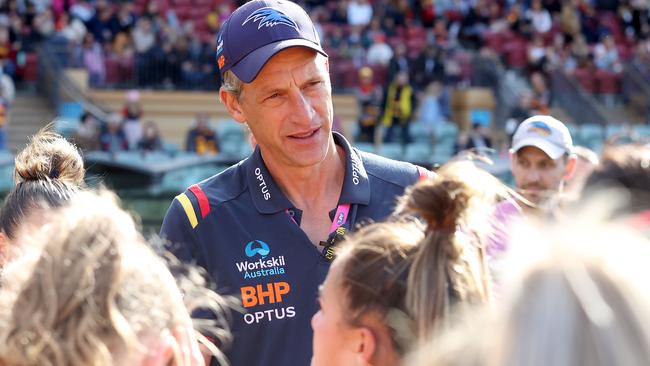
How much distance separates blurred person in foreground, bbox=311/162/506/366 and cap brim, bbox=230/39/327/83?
2.72 ft

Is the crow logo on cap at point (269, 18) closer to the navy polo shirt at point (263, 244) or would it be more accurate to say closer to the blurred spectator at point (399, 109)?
the navy polo shirt at point (263, 244)

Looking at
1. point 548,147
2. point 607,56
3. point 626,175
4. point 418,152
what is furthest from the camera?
point 607,56

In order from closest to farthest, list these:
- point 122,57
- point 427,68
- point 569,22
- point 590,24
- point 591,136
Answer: point 591,136 < point 122,57 < point 427,68 < point 569,22 < point 590,24

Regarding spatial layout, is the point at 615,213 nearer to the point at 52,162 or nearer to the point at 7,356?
the point at 7,356

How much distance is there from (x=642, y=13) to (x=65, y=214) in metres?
27.5

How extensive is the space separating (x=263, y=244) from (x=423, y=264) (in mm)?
956

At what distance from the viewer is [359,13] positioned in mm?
23281

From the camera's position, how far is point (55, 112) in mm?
18922

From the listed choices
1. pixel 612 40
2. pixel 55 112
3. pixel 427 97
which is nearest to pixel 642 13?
pixel 612 40

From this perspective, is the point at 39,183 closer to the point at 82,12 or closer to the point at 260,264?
the point at 260,264

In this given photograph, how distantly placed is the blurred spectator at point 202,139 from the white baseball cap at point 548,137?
11.6 meters

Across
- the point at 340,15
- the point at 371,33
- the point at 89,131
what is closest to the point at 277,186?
the point at 89,131

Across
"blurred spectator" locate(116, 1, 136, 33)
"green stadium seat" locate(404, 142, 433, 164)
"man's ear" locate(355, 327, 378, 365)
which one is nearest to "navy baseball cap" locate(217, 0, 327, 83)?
"man's ear" locate(355, 327, 378, 365)

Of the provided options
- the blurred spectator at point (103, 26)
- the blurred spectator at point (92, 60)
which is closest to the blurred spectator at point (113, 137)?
the blurred spectator at point (92, 60)
